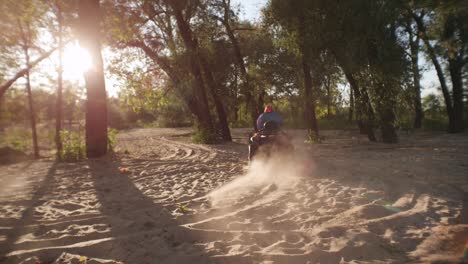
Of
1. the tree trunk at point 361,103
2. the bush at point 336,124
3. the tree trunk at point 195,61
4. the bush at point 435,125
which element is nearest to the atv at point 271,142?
the tree trunk at point 361,103

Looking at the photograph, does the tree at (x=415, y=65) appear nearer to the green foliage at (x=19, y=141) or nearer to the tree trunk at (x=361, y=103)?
Answer: the tree trunk at (x=361, y=103)

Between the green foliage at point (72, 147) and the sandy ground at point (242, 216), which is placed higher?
the green foliage at point (72, 147)

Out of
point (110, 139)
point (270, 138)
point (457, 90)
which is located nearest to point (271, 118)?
point (270, 138)

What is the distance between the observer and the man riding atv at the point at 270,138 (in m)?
9.16

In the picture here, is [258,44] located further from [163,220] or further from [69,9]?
[163,220]

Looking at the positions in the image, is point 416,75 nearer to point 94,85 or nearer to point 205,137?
point 205,137

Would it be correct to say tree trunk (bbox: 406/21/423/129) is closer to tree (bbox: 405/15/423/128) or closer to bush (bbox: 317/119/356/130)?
tree (bbox: 405/15/423/128)

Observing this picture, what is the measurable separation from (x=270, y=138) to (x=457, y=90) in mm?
17449

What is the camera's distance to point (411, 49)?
14.1m

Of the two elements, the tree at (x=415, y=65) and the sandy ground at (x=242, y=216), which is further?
the tree at (x=415, y=65)

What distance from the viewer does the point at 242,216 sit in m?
4.77

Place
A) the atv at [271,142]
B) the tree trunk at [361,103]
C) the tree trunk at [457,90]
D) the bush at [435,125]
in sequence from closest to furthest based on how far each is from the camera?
1. the atv at [271,142]
2. the tree trunk at [361,103]
3. the tree trunk at [457,90]
4. the bush at [435,125]

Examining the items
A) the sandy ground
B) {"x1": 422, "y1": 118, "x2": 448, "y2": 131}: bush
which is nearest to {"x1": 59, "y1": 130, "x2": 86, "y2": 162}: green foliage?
the sandy ground

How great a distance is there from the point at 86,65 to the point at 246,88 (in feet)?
34.4
